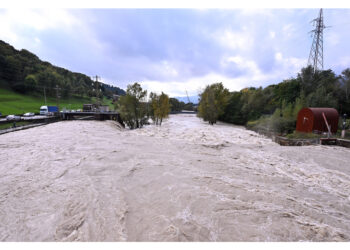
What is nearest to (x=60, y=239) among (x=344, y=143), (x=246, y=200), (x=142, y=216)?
(x=142, y=216)

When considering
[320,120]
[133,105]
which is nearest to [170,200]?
[320,120]

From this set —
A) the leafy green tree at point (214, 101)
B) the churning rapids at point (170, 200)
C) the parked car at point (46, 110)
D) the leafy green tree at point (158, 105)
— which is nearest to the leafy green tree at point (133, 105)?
the leafy green tree at point (158, 105)

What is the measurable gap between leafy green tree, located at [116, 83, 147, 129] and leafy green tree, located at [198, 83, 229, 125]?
1504 cm

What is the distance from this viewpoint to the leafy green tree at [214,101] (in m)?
33.2

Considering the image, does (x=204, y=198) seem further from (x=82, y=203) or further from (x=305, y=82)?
(x=305, y=82)

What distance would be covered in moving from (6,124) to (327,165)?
32753 mm

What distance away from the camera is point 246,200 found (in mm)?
4051

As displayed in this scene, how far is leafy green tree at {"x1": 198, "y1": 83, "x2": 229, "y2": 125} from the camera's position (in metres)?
33.2

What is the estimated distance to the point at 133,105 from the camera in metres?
24.8

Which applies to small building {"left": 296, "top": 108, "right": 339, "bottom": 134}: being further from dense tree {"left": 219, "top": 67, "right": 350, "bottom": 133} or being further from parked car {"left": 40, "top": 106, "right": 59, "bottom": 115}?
parked car {"left": 40, "top": 106, "right": 59, "bottom": 115}

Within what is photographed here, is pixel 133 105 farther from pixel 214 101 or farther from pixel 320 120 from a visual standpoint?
pixel 320 120

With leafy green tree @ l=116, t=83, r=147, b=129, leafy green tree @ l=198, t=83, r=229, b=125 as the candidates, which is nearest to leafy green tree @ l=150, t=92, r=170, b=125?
leafy green tree @ l=116, t=83, r=147, b=129

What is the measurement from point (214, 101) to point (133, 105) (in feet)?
58.0

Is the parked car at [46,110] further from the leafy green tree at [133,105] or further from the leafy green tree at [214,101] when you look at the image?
the leafy green tree at [214,101]
